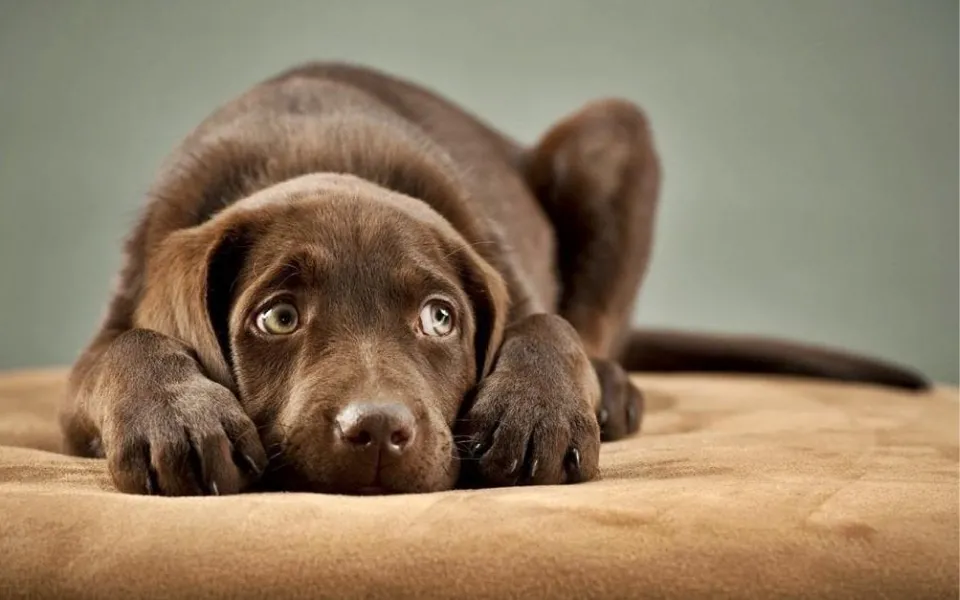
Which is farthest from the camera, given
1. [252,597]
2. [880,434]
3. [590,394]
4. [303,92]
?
A: [303,92]

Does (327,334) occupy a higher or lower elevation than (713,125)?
higher

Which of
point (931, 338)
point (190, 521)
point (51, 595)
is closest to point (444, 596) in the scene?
point (190, 521)


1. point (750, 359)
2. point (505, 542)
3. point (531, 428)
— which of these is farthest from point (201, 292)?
point (750, 359)

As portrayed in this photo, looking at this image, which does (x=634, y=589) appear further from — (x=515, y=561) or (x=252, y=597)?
(x=252, y=597)

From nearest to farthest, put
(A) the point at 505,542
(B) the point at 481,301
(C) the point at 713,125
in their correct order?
(A) the point at 505,542
(B) the point at 481,301
(C) the point at 713,125

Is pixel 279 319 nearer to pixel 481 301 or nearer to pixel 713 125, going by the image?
pixel 481 301

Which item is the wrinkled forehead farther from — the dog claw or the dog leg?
the dog leg
